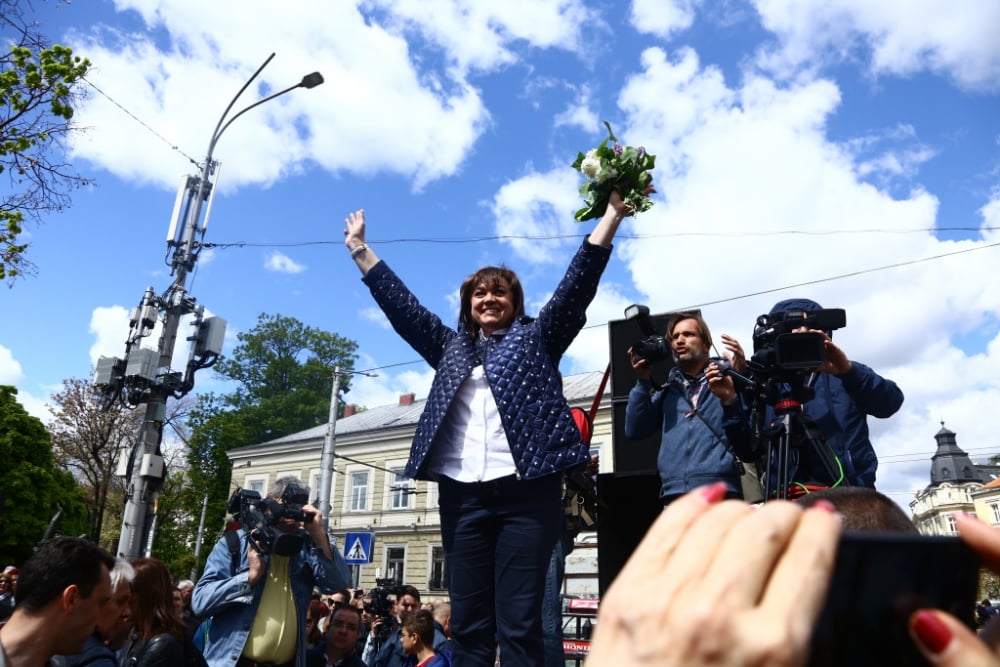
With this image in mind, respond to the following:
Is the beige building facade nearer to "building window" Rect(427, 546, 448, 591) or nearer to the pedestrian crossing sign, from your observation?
"building window" Rect(427, 546, 448, 591)

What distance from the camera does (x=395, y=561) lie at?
36250mm

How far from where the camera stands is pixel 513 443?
275 centimetres

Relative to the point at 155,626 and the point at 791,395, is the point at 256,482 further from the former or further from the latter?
the point at 791,395

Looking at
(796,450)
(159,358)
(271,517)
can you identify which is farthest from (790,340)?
(159,358)

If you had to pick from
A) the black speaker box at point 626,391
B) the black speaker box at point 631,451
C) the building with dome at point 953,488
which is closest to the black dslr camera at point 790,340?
the black speaker box at point 626,391

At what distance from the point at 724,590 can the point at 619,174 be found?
9.53 feet

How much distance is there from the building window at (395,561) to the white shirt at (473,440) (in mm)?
34750

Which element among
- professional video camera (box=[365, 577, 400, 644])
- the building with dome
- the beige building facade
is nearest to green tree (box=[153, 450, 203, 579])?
the beige building facade

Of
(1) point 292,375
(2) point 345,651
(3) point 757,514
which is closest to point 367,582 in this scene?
(1) point 292,375

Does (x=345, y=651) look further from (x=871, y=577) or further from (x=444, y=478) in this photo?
(x=871, y=577)

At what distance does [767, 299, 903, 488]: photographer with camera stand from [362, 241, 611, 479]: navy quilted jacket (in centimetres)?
105

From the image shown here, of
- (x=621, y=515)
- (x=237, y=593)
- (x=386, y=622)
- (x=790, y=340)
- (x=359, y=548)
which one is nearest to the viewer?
(x=790, y=340)

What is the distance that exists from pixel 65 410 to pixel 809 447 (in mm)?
31319

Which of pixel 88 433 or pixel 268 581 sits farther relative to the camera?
pixel 88 433
